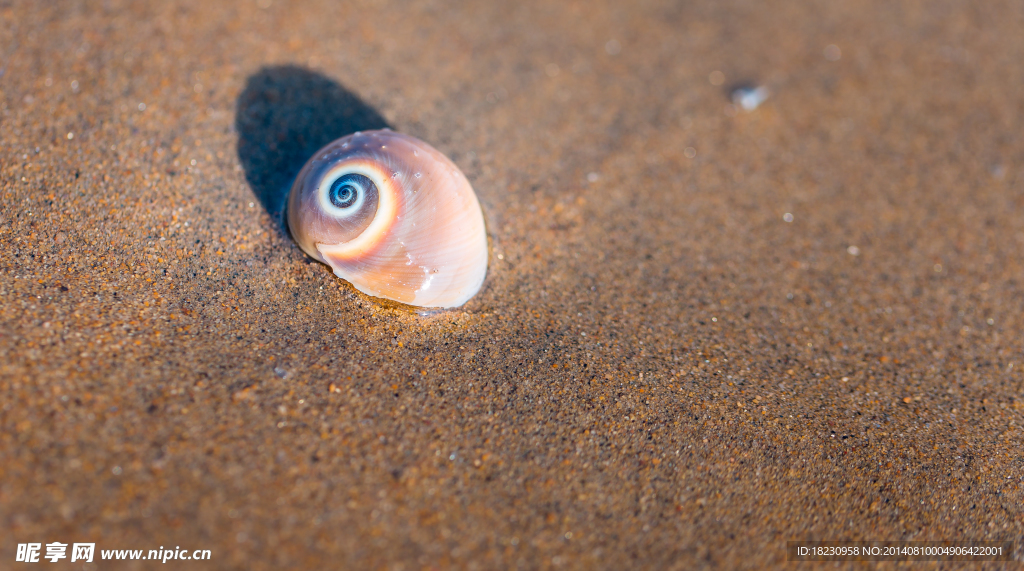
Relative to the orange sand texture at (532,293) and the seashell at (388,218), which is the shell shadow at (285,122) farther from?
the seashell at (388,218)

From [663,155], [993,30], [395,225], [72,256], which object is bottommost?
[72,256]

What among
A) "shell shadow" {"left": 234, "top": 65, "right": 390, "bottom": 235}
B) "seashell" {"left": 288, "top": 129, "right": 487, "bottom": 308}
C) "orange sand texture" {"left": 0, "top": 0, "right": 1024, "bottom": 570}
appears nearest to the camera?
"orange sand texture" {"left": 0, "top": 0, "right": 1024, "bottom": 570}

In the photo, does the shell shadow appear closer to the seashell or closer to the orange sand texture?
the orange sand texture

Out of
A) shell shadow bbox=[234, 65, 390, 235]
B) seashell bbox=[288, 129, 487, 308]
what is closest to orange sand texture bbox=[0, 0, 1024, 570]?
shell shadow bbox=[234, 65, 390, 235]

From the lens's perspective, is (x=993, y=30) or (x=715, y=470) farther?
(x=993, y=30)

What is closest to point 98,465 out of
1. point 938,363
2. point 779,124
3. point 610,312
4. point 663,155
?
point 610,312

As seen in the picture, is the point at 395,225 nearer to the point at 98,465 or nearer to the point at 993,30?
the point at 98,465
